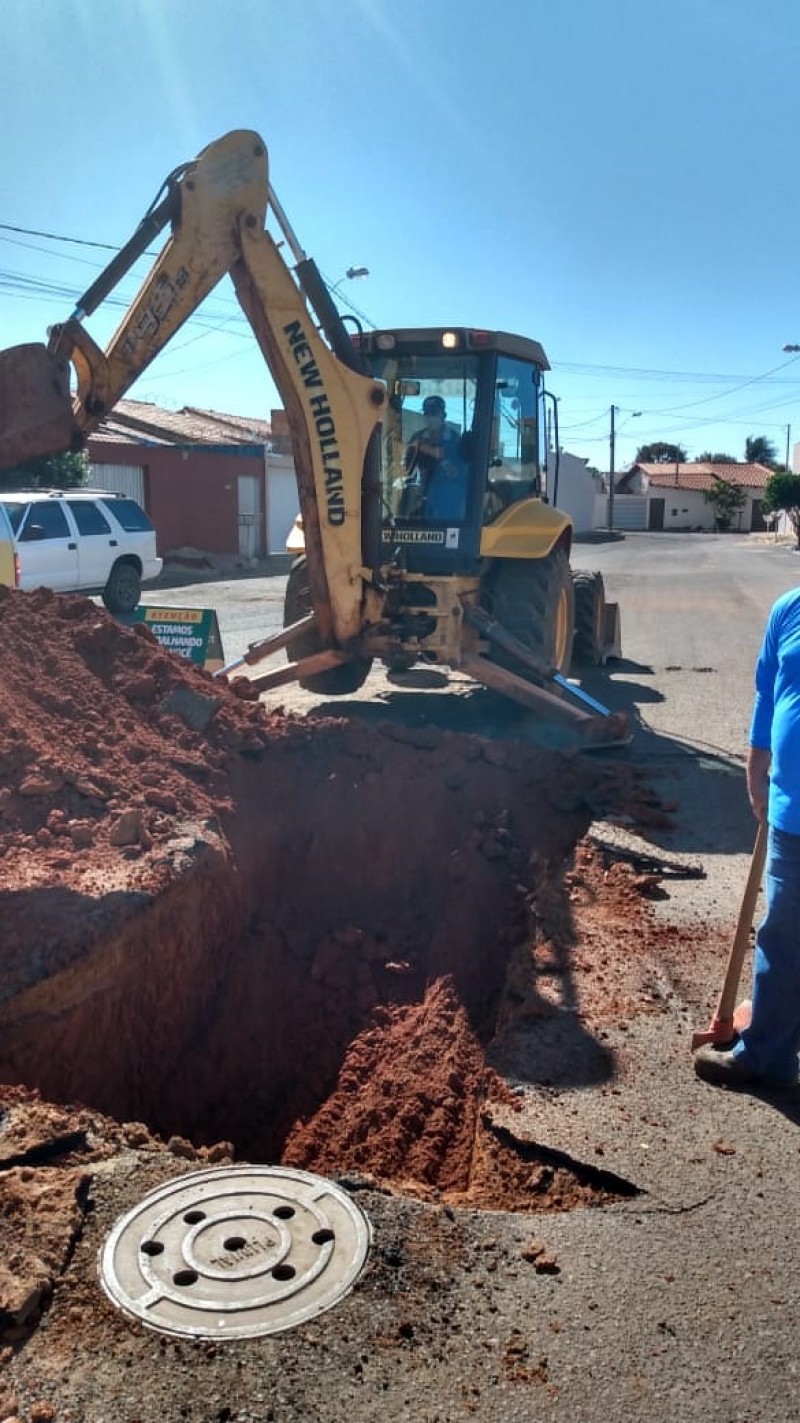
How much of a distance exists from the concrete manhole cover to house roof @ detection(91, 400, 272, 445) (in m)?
26.3

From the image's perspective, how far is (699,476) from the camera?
92.6 metres

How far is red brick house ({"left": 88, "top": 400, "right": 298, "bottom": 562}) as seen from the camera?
31.2 m

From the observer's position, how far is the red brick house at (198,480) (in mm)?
31234

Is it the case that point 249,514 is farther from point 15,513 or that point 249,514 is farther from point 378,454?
point 378,454

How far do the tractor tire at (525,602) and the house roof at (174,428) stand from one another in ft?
65.8

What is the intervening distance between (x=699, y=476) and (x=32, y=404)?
91900mm

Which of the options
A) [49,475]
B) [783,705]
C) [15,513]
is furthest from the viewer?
[49,475]

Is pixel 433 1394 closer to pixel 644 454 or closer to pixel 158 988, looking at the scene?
pixel 158 988

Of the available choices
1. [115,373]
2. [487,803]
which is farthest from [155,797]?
[115,373]

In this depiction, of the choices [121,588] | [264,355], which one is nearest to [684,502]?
[121,588]

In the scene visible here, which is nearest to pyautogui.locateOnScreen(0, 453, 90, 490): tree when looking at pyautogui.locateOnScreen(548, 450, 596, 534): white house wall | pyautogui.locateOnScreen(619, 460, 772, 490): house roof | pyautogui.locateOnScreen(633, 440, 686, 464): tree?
pyautogui.locateOnScreen(548, 450, 596, 534): white house wall

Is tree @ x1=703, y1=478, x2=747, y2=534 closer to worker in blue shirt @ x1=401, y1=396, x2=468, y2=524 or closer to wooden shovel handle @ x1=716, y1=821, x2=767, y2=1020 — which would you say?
worker in blue shirt @ x1=401, y1=396, x2=468, y2=524

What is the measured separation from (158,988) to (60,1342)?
2.21 m

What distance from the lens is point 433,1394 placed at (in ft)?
8.46
